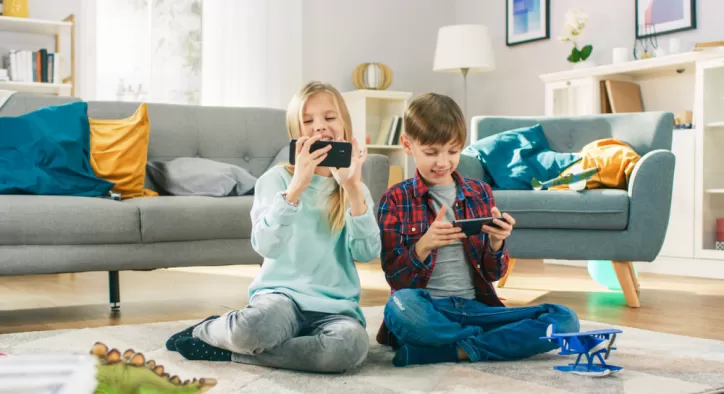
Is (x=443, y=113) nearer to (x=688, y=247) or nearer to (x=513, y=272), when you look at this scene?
(x=513, y=272)

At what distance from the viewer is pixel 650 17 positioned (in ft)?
14.6

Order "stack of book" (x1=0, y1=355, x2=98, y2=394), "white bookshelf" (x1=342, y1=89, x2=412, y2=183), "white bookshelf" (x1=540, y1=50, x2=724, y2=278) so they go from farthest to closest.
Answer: "white bookshelf" (x1=342, y1=89, x2=412, y2=183) < "white bookshelf" (x1=540, y1=50, x2=724, y2=278) < "stack of book" (x1=0, y1=355, x2=98, y2=394)

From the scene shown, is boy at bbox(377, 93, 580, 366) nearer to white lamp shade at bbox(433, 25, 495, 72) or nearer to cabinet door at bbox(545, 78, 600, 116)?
cabinet door at bbox(545, 78, 600, 116)

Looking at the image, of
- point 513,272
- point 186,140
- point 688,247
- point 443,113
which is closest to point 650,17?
point 688,247

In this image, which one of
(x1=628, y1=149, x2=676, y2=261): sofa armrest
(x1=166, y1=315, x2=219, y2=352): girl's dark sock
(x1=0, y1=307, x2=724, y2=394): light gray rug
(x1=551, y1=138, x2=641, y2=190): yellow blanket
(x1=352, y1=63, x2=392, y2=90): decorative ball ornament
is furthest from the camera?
(x1=352, y1=63, x2=392, y2=90): decorative ball ornament

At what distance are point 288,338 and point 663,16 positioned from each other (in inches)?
138

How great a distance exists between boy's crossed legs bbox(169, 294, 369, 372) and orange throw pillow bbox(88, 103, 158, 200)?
1.28 m

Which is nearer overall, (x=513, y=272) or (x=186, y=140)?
(x=186, y=140)

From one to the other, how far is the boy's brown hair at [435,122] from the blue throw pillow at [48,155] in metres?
1.29

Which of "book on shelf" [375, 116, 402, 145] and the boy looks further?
"book on shelf" [375, 116, 402, 145]

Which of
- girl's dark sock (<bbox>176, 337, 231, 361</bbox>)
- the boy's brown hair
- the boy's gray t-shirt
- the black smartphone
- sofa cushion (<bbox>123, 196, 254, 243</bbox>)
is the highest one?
the boy's brown hair

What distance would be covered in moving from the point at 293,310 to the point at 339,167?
1.02 ft

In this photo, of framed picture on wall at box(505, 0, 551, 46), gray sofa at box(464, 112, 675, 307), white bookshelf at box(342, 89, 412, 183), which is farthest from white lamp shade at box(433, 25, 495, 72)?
gray sofa at box(464, 112, 675, 307)

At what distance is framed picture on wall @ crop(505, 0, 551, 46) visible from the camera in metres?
5.08
